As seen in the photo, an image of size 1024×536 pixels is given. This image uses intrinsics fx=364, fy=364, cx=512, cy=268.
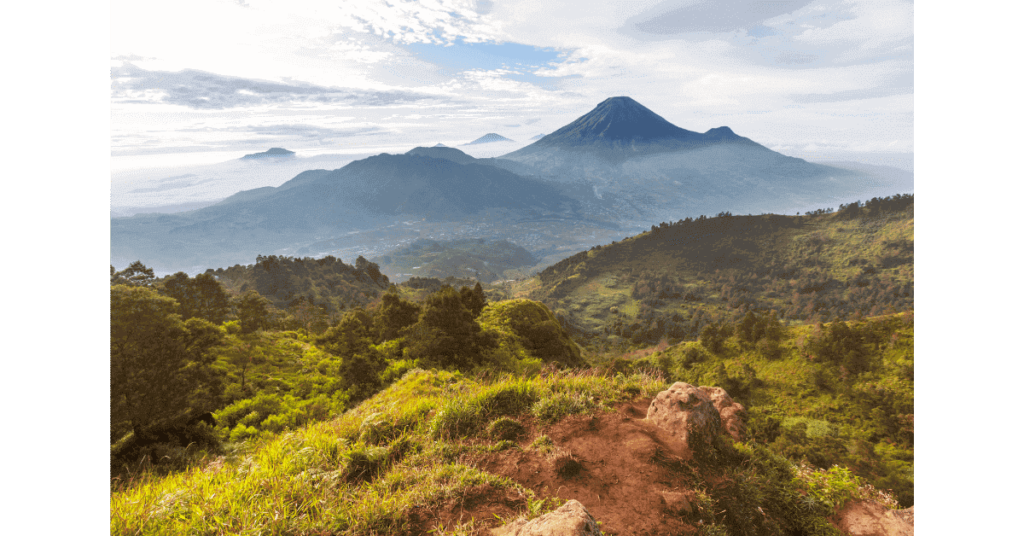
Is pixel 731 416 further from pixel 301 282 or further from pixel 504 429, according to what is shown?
pixel 301 282

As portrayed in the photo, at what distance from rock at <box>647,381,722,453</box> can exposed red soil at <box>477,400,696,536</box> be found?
0.16 metres

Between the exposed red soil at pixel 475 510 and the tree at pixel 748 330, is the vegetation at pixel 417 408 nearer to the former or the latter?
the exposed red soil at pixel 475 510

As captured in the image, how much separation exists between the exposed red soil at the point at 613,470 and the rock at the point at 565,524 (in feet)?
3.61

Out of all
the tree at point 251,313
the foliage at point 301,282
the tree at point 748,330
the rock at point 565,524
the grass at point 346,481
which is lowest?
the tree at point 748,330

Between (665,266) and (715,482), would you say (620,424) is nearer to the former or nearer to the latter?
(715,482)

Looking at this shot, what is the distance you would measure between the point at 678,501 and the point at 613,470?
0.80 m

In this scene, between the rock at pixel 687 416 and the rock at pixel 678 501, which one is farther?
the rock at pixel 687 416

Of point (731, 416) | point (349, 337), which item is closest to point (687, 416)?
point (731, 416)

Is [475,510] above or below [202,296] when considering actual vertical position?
below

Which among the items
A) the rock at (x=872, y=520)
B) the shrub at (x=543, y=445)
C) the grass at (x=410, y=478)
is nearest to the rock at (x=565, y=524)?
the grass at (x=410, y=478)

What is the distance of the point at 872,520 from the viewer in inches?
195

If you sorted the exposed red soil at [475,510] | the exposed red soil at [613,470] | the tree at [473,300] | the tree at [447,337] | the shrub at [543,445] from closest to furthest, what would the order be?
the exposed red soil at [475,510] → the exposed red soil at [613,470] → the shrub at [543,445] → the tree at [447,337] → the tree at [473,300]

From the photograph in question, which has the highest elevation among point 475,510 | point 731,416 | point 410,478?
point 410,478

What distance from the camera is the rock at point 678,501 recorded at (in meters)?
4.23
